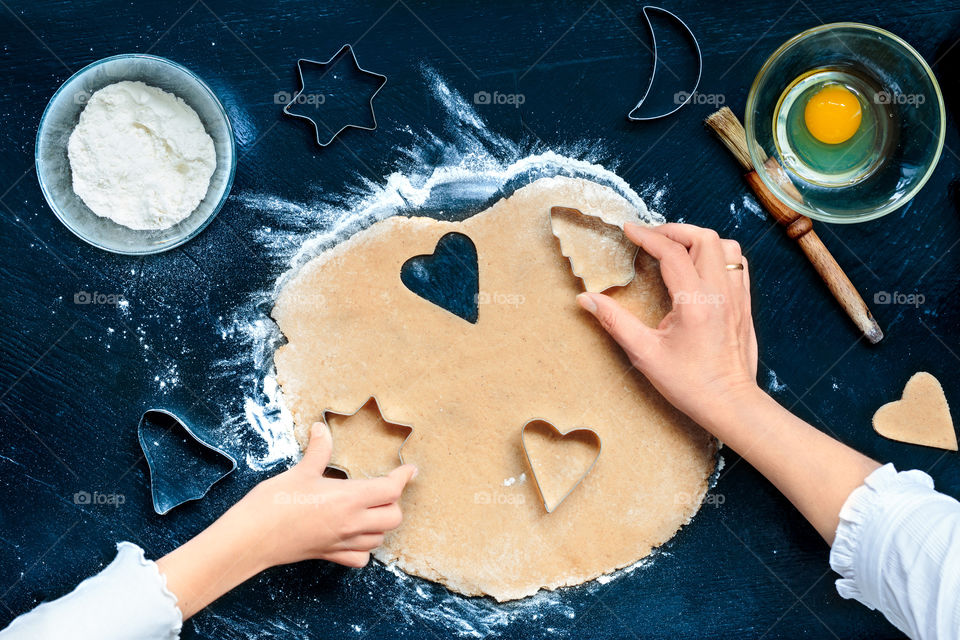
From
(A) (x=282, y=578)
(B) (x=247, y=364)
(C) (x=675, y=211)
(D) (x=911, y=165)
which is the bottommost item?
(A) (x=282, y=578)

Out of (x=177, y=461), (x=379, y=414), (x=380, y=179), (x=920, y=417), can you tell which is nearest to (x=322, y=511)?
(x=379, y=414)

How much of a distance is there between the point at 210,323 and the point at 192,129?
0.40 m

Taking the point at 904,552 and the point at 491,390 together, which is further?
the point at 491,390

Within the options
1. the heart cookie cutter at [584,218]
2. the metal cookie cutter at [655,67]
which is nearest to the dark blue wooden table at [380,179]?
the metal cookie cutter at [655,67]

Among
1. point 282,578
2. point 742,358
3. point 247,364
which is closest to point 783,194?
point 742,358

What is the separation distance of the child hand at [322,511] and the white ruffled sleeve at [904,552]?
→ 2.86ft

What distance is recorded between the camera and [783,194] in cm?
143

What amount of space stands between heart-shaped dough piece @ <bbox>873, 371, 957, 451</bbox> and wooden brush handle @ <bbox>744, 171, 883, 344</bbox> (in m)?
0.16

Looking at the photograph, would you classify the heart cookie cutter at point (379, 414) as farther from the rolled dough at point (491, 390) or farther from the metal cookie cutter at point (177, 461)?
the metal cookie cutter at point (177, 461)

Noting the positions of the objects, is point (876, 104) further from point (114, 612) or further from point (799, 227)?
point (114, 612)

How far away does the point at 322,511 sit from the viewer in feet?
4.46

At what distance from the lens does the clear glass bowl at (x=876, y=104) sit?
1422 millimetres

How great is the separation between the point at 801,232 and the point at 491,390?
0.74 metres

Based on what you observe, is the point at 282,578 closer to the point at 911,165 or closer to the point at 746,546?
the point at 746,546
